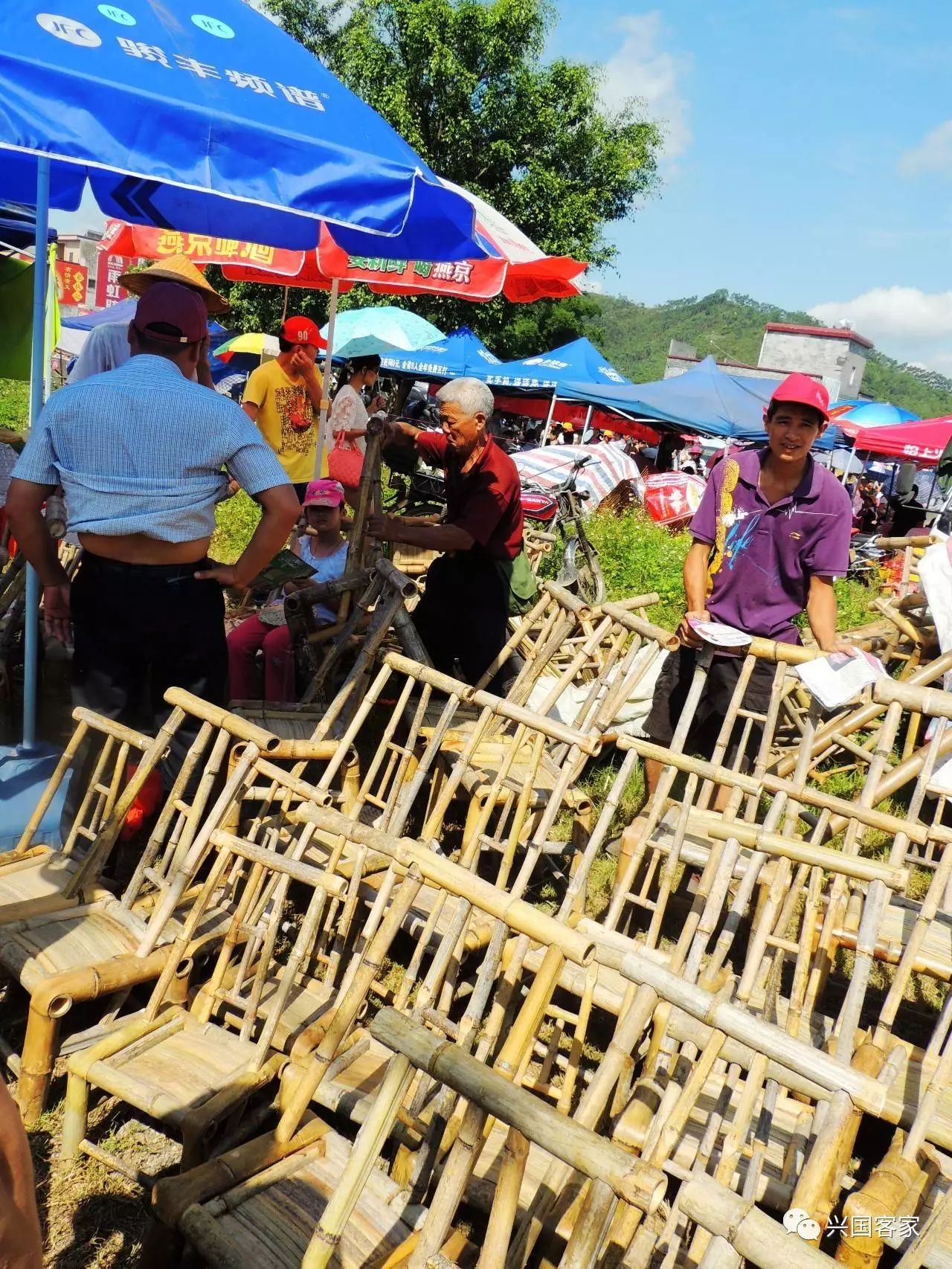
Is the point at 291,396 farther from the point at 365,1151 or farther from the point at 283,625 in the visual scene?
the point at 365,1151

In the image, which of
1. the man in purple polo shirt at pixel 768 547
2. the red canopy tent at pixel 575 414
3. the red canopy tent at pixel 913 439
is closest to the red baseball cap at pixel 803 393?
the man in purple polo shirt at pixel 768 547

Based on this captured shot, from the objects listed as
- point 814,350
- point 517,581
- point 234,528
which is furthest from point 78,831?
point 814,350

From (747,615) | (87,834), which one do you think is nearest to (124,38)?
(87,834)

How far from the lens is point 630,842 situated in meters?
2.77

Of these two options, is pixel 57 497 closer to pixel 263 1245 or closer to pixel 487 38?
pixel 263 1245

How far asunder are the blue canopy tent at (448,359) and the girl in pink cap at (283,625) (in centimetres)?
1148

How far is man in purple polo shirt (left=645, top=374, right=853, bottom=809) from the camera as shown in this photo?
A: 3.09 m

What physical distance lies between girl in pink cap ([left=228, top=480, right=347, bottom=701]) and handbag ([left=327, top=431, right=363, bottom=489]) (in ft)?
5.27

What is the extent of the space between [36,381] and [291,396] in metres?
2.45

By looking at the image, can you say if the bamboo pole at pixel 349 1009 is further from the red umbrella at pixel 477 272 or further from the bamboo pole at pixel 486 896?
the red umbrella at pixel 477 272

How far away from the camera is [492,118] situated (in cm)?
1970

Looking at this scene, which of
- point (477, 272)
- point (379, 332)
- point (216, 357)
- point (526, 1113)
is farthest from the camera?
point (216, 357)

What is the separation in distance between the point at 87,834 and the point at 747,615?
229 centimetres

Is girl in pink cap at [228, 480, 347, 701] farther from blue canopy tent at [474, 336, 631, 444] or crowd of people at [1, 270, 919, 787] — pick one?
blue canopy tent at [474, 336, 631, 444]
